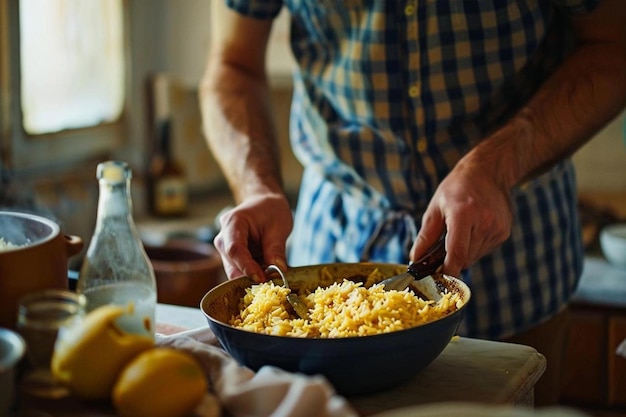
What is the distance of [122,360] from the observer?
0.87 metres

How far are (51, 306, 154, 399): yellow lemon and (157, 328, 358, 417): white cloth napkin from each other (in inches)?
3.5

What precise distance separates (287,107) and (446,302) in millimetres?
2330

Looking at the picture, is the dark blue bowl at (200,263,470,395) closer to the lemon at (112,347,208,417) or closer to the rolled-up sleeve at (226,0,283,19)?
the lemon at (112,347,208,417)

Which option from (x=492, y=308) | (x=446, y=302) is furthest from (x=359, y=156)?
(x=446, y=302)

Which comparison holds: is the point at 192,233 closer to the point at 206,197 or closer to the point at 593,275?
the point at 206,197

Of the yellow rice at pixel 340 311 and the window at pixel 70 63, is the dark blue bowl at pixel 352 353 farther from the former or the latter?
the window at pixel 70 63

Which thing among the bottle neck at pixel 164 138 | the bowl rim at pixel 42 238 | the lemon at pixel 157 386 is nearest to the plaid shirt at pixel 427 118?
the bowl rim at pixel 42 238

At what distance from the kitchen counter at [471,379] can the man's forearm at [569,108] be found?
36cm

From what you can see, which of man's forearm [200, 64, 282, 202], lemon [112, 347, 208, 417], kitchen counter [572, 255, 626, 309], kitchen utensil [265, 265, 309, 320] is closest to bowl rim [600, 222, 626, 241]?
kitchen counter [572, 255, 626, 309]

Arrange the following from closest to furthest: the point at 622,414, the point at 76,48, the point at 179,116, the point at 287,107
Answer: the point at 622,414 → the point at 76,48 → the point at 179,116 → the point at 287,107

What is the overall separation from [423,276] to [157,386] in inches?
19.7

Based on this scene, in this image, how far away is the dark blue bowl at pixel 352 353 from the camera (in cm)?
101

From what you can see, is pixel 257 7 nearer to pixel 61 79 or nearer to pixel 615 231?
pixel 61 79

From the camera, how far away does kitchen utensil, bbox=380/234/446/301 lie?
122 cm
